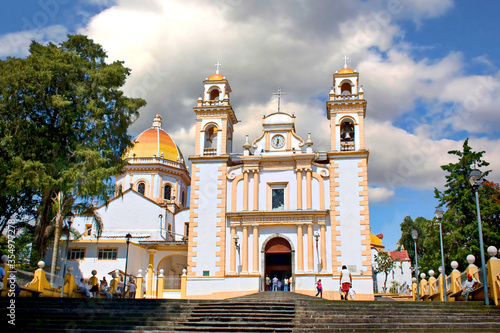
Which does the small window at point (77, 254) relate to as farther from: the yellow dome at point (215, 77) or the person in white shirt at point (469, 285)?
the person in white shirt at point (469, 285)

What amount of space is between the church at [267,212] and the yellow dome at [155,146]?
42.0 feet

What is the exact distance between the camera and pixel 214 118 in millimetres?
32594

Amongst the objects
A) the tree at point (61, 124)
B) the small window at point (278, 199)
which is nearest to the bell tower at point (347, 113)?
the small window at point (278, 199)

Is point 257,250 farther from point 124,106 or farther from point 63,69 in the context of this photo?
point 63,69

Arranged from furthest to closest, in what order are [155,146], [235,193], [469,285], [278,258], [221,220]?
1. [155,146]
2. [235,193]
3. [221,220]
4. [278,258]
5. [469,285]

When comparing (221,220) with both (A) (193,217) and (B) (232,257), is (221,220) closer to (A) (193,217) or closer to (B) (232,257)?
(A) (193,217)

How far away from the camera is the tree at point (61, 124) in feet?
74.7

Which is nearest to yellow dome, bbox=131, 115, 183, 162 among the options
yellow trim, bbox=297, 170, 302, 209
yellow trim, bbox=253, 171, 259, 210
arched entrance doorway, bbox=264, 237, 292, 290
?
yellow trim, bbox=253, 171, 259, 210

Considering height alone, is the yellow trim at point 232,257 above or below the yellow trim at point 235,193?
below

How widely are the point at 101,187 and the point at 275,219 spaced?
36.3 ft

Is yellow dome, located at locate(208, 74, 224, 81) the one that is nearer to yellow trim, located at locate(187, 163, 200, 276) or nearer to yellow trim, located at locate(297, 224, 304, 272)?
yellow trim, located at locate(187, 163, 200, 276)

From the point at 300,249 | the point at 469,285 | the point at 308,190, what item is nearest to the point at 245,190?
the point at 308,190

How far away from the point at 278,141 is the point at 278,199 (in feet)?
12.5

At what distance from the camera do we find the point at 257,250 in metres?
29.2
